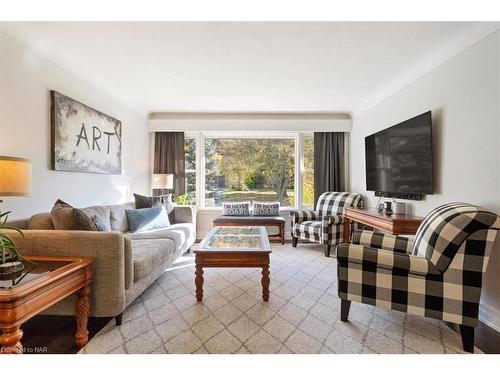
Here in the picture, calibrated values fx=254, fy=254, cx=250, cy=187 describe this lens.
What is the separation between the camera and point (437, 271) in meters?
1.67

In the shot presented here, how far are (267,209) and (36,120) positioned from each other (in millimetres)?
3397

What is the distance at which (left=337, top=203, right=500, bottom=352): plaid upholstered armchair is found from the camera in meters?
1.60

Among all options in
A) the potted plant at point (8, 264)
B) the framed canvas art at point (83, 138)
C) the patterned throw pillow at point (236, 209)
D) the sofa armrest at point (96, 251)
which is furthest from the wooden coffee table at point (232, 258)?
the patterned throw pillow at point (236, 209)

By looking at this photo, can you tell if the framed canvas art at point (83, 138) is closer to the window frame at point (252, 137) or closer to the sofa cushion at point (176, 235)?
the sofa cushion at point (176, 235)

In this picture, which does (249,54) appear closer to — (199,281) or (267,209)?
(199,281)

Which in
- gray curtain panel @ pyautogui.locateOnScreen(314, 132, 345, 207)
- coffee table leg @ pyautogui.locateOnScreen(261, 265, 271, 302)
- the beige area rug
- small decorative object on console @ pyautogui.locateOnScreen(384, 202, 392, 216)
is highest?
gray curtain panel @ pyautogui.locateOnScreen(314, 132, 345, 207)

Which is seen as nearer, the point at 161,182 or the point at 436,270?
the point at 436,270

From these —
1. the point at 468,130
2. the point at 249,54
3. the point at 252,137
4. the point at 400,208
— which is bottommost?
the point at 400,208

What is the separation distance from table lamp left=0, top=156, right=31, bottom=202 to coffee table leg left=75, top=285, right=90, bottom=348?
0.72 metres

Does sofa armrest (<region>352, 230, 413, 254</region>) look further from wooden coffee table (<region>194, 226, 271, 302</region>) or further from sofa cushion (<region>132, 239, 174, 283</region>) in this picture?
sofa cushion (<region>132, 239, 174, 283</region>)

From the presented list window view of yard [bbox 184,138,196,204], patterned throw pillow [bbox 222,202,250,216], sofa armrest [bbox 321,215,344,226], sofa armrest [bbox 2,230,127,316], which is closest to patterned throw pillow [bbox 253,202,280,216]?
patterned throw pillow [bbox 222,202,250,216]

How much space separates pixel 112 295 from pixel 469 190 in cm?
293

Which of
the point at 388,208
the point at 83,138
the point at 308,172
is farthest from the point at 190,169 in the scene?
the point at 388,208
